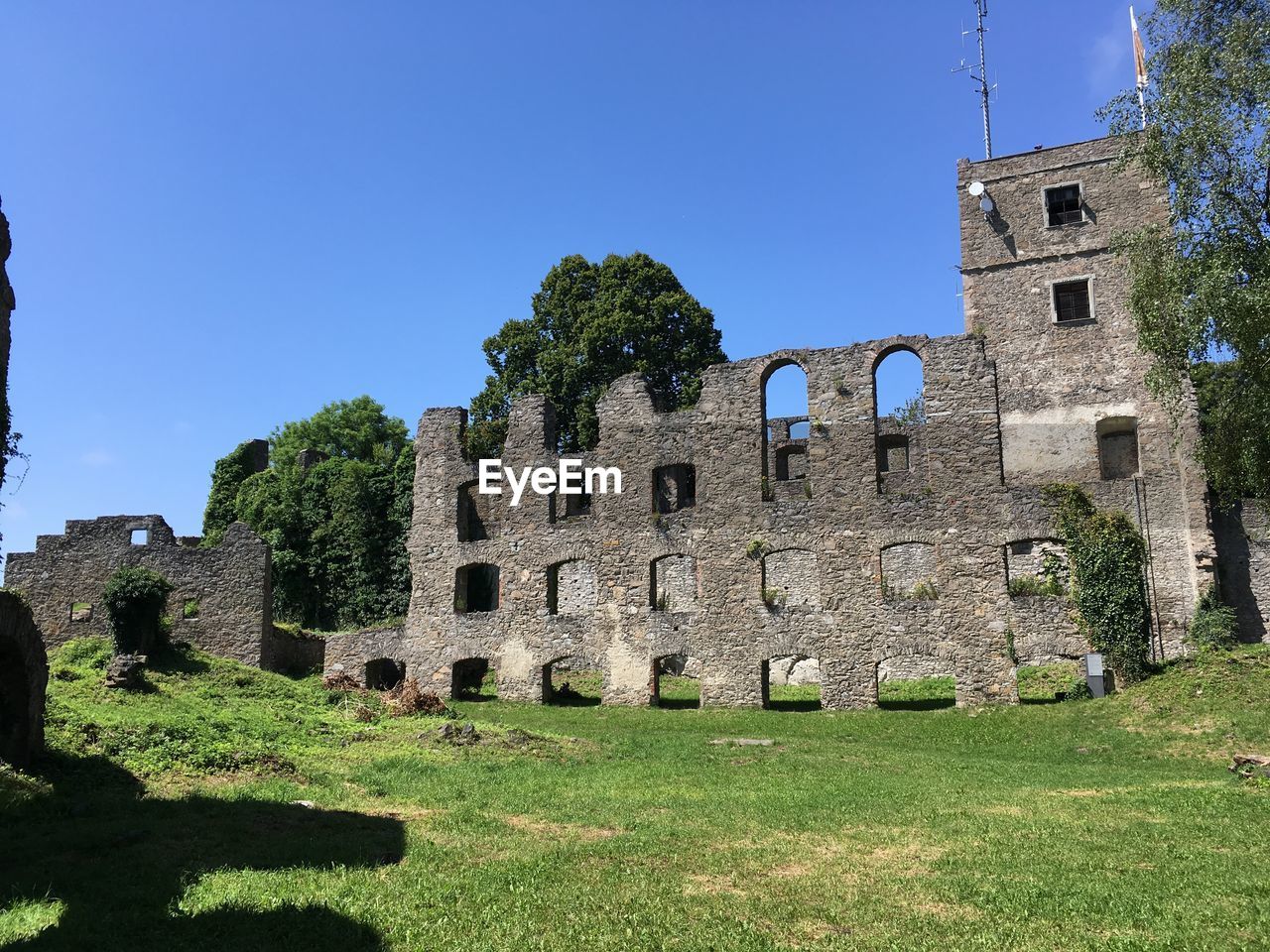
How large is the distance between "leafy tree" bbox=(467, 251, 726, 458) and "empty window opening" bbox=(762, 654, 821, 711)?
10.4 m

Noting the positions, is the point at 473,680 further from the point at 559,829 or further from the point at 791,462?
the point at 559,829

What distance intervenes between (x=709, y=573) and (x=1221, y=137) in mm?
14621

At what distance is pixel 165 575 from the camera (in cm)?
2981

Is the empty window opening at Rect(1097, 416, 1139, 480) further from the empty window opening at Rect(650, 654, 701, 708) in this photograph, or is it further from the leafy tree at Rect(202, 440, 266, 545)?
the leafy tree at Rect(202, 440, 266, 545)

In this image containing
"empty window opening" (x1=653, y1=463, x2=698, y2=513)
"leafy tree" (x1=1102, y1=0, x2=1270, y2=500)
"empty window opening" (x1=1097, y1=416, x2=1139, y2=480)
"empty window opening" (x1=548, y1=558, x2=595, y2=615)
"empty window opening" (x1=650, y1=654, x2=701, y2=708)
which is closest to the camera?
"leafy tree" (x1=1102, y1=0, x2=1270, y2=500)

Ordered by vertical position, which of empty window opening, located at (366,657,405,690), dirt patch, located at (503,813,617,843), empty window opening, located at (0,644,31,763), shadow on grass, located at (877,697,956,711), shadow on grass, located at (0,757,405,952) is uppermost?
empty window opening, located at (0,644,31,763)

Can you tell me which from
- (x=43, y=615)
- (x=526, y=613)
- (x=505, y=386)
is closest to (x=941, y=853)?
(x=526, y=613)

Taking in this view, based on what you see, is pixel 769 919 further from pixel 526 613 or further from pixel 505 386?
pixel 505 386

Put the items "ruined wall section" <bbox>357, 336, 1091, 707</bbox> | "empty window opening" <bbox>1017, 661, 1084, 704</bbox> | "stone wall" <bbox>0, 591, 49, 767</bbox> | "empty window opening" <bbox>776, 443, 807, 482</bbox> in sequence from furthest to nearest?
"empty window opening" <bbox>776, 443, 807, 482</bbox> → "ruined wall section" <bbox>357, 336, 1091, 707</bbox> → "empty window opening" <bbox>1017, 661, 1084, 704</bbox> → "stone wall" <bbox>0, 591, 49, 767</bbox>

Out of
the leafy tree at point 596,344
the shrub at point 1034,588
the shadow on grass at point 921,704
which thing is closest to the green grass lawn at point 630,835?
the shrub at point 1034,588

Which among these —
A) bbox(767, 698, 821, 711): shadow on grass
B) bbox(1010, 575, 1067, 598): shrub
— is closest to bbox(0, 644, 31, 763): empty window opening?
bbox(767, 698, 821, 711): shadow on grass

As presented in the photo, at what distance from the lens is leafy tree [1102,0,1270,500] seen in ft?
58.6

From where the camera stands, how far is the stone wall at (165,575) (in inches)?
1151

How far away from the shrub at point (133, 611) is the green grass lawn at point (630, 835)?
575cm
